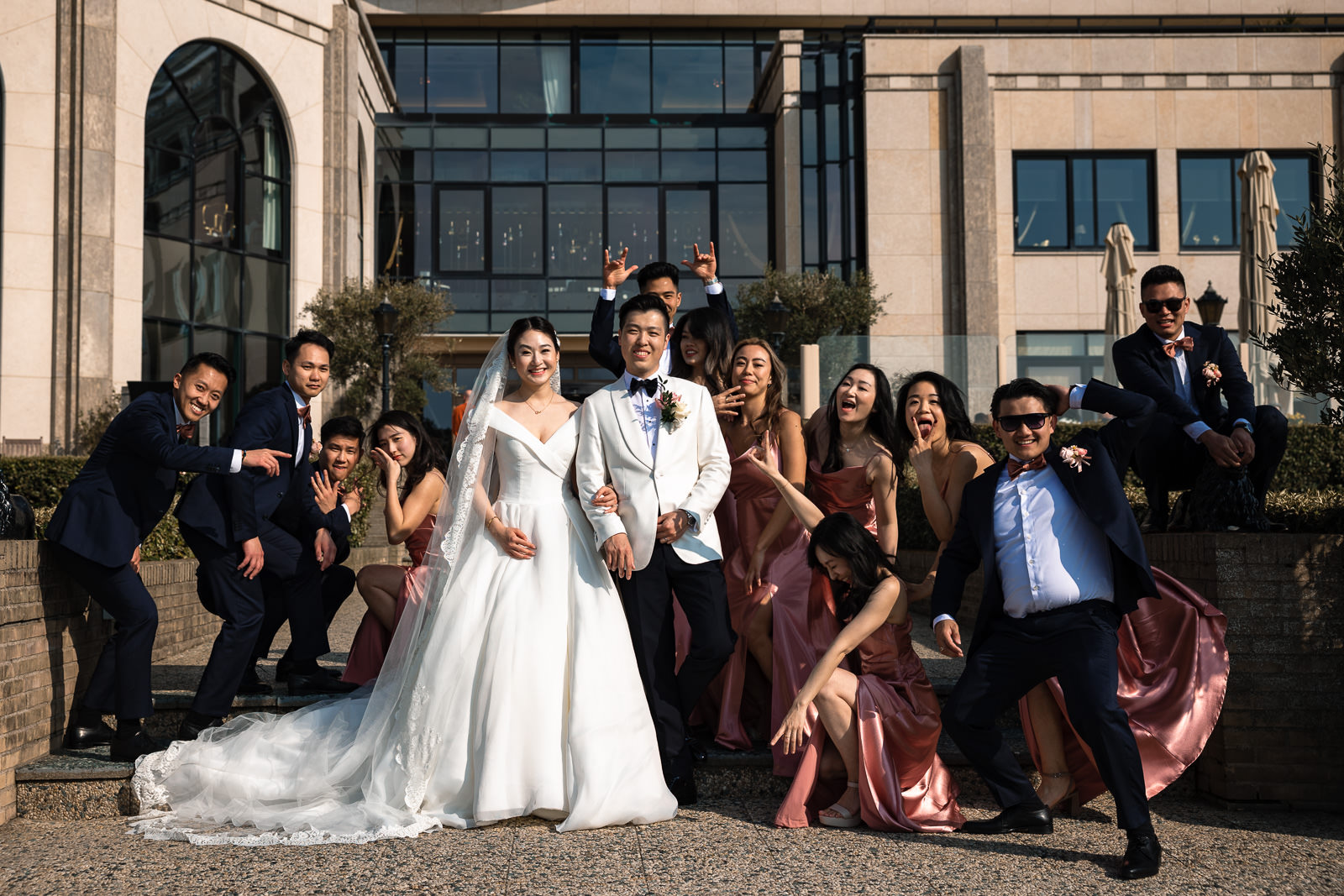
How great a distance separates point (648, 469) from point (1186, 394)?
114 inches

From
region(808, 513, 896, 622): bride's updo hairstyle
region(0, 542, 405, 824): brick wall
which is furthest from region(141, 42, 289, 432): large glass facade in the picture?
region(808, 513, 896, 622): bride's updo hairstyle

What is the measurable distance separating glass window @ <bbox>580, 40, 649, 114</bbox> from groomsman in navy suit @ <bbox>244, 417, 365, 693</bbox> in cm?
2644

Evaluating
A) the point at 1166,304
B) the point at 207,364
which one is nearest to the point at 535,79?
the point at 207,364

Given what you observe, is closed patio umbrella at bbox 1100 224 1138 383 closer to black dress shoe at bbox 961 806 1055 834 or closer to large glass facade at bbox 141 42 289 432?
black dress shoe at bbox 961 806 1055 834

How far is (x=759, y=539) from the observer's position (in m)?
5.67

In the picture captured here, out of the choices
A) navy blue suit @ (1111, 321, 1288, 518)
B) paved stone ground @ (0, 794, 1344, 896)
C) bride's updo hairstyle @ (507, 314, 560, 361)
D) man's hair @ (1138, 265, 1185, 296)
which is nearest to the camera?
paved stone ground @ (0, 794, 1344, 896)

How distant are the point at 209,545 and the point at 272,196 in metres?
19.3

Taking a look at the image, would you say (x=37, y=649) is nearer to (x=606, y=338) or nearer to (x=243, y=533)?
(x=243, y=533)

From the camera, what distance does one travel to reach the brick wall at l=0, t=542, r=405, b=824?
5.09m

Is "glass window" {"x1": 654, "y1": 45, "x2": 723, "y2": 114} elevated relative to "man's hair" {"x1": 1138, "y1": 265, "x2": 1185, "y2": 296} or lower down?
elevated

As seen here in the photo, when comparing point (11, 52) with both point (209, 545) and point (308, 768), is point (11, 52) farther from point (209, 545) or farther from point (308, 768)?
point (308, 768)

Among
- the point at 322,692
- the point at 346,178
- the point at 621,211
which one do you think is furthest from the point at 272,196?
the point at 322,692

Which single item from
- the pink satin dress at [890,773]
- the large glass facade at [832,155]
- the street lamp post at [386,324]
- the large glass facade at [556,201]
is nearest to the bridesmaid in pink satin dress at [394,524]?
the pink satin dress at [890,773]

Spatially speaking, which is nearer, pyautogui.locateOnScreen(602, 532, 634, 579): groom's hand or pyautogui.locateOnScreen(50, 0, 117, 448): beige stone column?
pyautogui.locateOnScreen(602, 532, 634, 579): groom's hand
